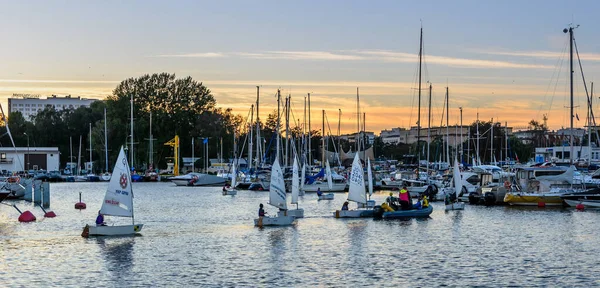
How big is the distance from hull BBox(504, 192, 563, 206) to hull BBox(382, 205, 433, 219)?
671 inches

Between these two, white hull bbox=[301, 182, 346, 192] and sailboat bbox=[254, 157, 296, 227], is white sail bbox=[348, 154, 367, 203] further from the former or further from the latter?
white hull bbox=[301, 182, 346, 192]

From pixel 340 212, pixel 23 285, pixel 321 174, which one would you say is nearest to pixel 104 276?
pixel 23 285

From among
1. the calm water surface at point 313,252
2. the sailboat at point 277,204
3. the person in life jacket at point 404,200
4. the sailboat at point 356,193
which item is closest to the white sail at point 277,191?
the sailboat at point 277,204

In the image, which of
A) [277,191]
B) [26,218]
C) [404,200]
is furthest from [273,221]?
[26,218]

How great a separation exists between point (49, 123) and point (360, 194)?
142 m

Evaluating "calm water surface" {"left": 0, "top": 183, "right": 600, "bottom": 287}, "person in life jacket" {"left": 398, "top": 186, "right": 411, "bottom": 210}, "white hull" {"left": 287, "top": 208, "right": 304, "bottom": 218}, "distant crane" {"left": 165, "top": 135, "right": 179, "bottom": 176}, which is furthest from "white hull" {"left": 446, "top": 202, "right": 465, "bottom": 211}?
"distant crane" {"left": 165, "top": 135, "right": 179, "bottom": 176}

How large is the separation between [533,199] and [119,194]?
42746mm

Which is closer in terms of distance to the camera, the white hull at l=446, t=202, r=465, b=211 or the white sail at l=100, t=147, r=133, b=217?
the white sail at l=100, t=147, r=133, b=217

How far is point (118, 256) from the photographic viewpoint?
45656 mm

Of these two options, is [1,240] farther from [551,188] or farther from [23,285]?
[551,188]

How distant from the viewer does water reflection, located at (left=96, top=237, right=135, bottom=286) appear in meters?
39.6

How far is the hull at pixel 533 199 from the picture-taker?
7994 centimetres

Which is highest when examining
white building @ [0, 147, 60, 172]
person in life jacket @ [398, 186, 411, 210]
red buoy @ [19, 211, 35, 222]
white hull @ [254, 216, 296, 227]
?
white building @ [0, 147, 60, 172]

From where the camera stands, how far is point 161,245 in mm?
50812
